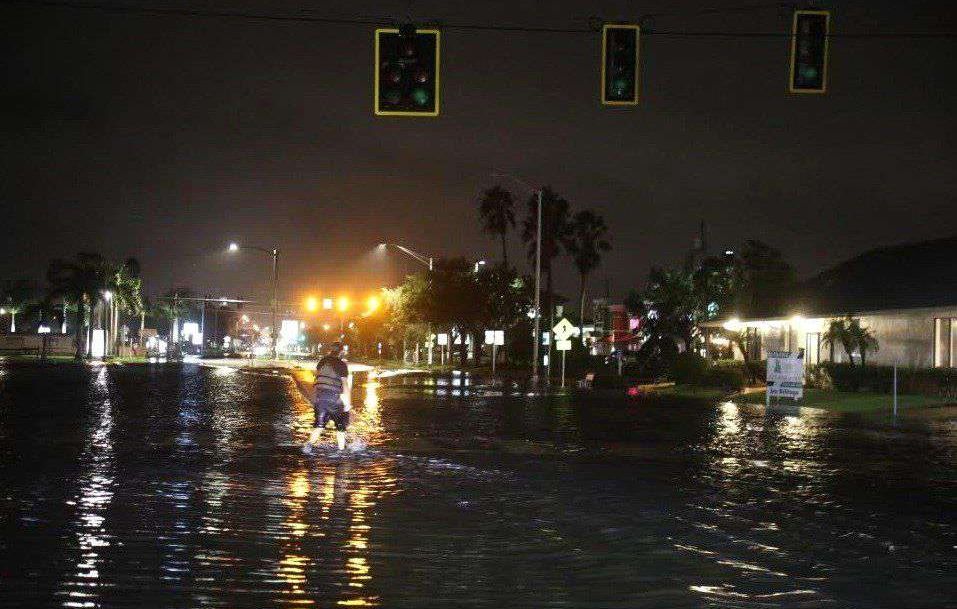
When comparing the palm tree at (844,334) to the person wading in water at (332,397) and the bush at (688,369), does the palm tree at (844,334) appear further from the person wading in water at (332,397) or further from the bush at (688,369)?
the person wading in water at (332,397)

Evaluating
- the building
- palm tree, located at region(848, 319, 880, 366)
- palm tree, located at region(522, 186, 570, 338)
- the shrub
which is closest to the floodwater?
the building

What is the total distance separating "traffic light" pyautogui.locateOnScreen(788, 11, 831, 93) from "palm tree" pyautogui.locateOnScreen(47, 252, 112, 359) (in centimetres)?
8185

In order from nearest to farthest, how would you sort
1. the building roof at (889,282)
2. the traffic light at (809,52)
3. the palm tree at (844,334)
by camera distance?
the traffic light at (809,52)
the building roof at (889,282)
the palm tree at (844,334)

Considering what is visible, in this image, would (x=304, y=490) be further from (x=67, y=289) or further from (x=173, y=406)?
(x=67, y=289)

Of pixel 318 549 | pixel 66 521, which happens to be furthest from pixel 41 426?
pixel 318 549

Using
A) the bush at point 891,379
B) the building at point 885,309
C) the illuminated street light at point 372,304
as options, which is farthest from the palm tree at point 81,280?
the bush at point 891,379

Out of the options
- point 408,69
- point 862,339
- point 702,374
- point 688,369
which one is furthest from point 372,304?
point 408,69

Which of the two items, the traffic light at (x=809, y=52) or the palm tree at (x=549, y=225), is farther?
the palm tree at (x=549, y=225)

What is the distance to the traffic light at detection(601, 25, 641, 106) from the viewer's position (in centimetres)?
1658

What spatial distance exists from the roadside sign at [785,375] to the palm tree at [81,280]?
68.8 m

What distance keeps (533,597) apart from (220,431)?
14845 millimetres

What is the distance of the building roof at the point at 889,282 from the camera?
36438mm

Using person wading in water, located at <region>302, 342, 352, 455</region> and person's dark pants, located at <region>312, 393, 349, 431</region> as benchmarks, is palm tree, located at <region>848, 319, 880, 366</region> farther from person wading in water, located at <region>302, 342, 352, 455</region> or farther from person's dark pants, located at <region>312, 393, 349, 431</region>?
person's dark pants, located at <region>312, 393, 349, 431</region>

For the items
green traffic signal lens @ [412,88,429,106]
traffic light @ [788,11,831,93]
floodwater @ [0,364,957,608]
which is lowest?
floodwater @ [0,364,957,608]
